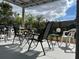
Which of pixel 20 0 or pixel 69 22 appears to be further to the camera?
pixel 69 22

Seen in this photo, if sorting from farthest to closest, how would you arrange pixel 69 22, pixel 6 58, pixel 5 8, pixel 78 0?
pixel 5 8 → pixel 69 22 → pixel 6 58 → pixel 78 0

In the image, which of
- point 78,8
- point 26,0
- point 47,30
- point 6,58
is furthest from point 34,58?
point 26,0

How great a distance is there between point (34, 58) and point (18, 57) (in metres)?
0.44

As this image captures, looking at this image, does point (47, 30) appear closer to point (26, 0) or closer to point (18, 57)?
point (18, 57)

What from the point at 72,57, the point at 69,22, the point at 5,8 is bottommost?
the point at 72,57

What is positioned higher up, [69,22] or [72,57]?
[69,22]

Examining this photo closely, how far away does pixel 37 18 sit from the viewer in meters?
20.0

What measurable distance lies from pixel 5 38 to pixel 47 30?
345 centimetres

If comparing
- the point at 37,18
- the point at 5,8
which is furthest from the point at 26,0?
the point at 37,18

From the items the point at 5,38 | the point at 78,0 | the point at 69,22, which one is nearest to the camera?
the point at 78,0

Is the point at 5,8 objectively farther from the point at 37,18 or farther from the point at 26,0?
the point at 37,18

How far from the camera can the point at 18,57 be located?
13.8ft

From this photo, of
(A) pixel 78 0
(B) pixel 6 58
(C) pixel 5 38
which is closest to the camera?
(A) pixel 78 0

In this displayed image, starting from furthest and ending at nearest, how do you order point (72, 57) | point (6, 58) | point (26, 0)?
1. point (26, 0)
2. point (72, 57)
3. point (6, 58)
